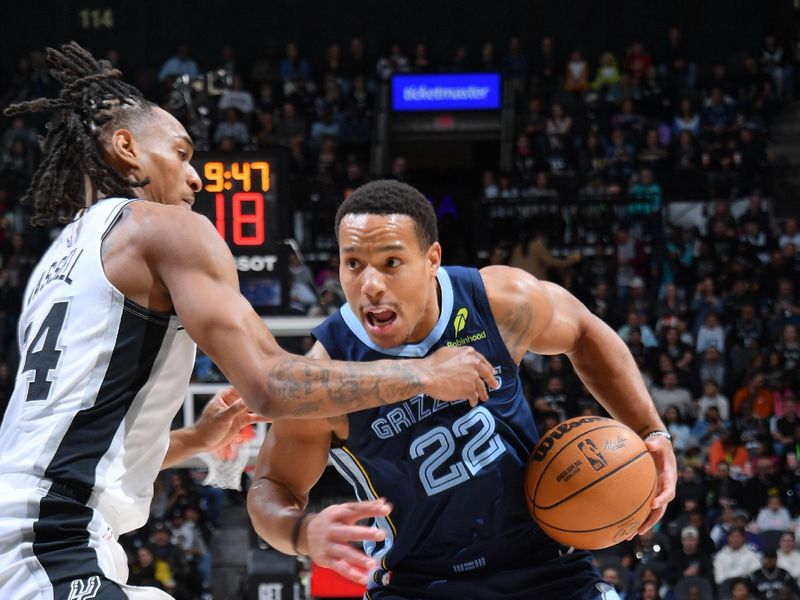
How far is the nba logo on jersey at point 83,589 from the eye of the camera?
106 inches

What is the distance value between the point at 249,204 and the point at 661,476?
5320 millimetres

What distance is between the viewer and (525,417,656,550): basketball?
340cm

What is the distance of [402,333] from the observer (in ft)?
11.4

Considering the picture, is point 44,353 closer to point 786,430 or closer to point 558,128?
point 786,430

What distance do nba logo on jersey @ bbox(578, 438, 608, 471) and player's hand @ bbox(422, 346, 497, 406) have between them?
60 cm

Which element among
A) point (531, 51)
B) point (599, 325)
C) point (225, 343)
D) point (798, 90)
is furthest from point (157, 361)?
point (531, 51)

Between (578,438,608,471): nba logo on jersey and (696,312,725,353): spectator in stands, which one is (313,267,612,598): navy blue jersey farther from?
(696,312,725,353): spectator in stands

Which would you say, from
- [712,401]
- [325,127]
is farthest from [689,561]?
[325,127]

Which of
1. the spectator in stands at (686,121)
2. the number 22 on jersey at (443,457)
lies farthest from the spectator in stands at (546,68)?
the number 22 on jersey at (443,457)

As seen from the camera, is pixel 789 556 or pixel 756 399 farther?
pixel 756 399

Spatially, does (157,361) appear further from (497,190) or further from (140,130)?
(497,190)

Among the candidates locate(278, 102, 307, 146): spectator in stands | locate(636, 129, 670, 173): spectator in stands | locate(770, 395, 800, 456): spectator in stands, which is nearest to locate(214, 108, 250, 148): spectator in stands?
locate(278, 102, 307, 146): spectator in stands

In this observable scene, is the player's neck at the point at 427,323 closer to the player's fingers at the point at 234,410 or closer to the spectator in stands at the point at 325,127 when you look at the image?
the player's fingers at the point at 234,410

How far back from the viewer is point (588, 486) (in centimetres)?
343
